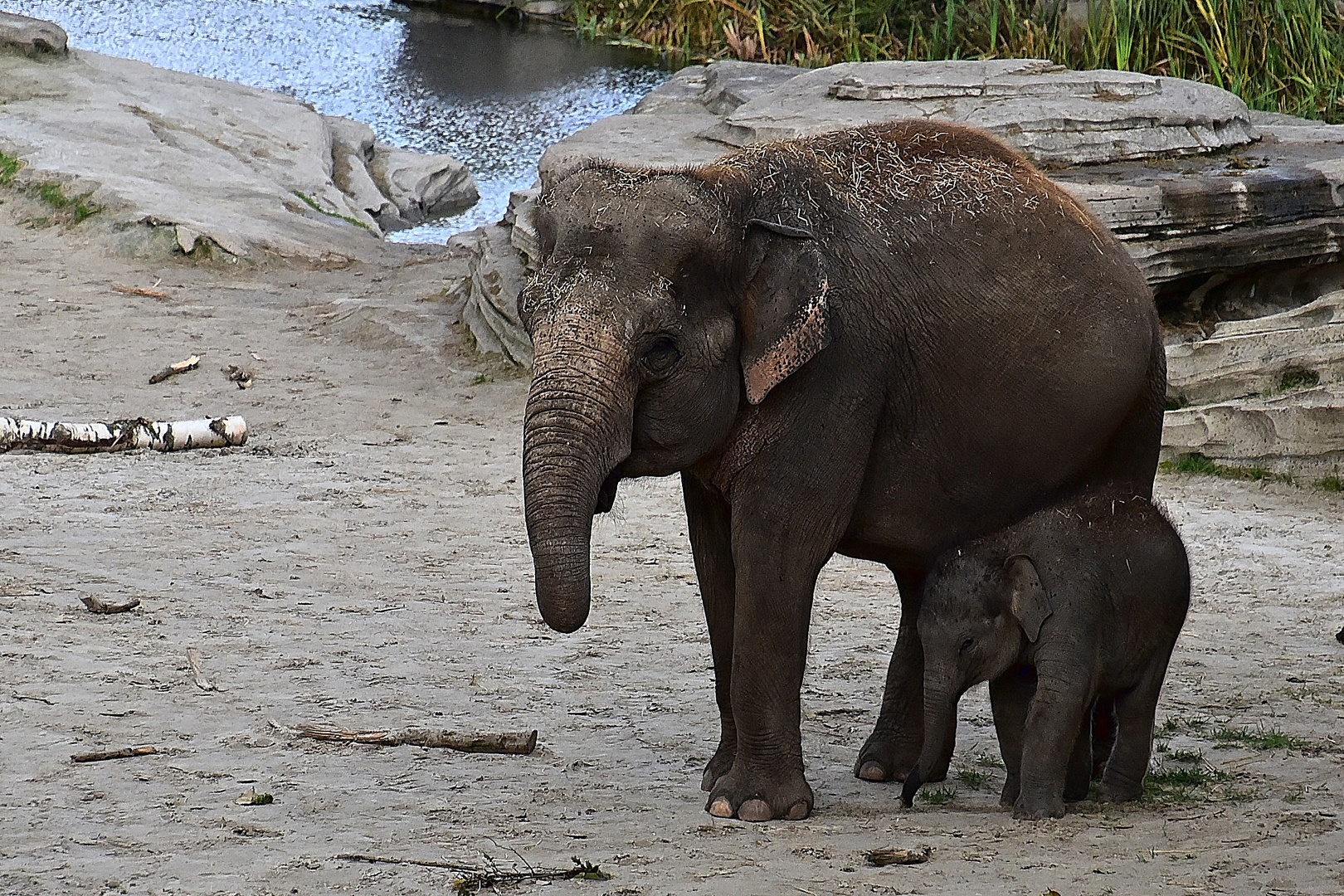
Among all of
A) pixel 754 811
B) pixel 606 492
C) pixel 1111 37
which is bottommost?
pixel 754 811

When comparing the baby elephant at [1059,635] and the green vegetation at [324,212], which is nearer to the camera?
the baby elephant at [1059,635]

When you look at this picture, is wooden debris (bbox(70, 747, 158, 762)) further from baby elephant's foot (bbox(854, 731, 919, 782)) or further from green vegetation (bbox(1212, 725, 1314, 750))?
green vegetation (bbox(1212, 725, 1314, 750))

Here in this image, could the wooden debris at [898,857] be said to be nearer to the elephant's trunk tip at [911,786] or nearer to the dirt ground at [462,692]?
the dirt ground at [462,692]

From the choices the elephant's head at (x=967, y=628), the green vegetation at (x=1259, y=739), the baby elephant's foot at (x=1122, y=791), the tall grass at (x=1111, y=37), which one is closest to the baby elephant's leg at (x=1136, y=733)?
the baby elephant's foot at (x=1122, y=791)

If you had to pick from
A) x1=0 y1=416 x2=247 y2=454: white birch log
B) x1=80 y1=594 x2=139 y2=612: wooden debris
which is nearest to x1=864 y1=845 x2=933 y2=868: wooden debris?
x1=80 y1=594 x2=139 y2=612: wooden debris

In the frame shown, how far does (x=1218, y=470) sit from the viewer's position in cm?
980

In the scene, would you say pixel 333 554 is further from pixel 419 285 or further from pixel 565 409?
pixel 419 285

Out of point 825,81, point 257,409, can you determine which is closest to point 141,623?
point 257,409

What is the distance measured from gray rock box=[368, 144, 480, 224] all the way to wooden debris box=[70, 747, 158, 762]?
47.5 ft

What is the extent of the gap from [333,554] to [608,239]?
4.08 metres

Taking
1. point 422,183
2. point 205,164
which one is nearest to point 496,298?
point 205,164

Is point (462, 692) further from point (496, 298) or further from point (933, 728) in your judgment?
point (496, 298)

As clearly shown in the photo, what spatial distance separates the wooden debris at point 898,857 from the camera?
4.11 m

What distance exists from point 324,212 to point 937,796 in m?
13.2
